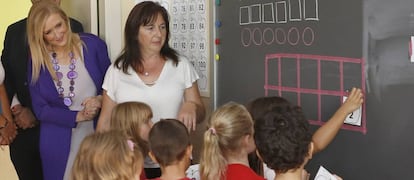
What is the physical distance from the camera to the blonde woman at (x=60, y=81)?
282 cm

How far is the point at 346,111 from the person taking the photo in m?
2.13

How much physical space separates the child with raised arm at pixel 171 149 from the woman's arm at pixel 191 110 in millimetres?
465

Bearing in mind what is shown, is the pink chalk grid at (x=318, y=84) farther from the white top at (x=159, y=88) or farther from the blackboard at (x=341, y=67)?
the white top at (x=159, y=88)

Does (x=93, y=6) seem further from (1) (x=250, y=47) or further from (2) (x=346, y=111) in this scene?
(2) (x=346, y=111)

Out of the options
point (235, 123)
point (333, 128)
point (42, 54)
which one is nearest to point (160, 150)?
point (235, 123)

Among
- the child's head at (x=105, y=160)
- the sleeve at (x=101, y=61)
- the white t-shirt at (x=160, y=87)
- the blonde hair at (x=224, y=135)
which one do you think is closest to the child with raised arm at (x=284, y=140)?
the blonde hair at (x=224, y=135)

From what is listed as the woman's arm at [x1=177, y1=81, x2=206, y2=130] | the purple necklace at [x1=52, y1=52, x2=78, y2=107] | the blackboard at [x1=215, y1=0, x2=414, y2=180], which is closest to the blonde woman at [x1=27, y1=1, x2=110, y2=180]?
the purple necklace at [x1=52, y1=52, x2=78, y2=107]

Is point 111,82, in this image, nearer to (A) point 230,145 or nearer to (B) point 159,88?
(B) point 159,88

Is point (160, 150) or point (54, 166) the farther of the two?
point (54, 166)

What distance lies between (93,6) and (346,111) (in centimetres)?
205

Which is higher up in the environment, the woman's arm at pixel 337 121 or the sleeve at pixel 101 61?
the sleeve at pixel 101 61

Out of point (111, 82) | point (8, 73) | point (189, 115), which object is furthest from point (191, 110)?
point (8, 73)

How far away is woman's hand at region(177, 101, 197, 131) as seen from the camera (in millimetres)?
2547

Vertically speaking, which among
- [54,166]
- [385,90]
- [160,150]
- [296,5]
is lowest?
[54,166]
